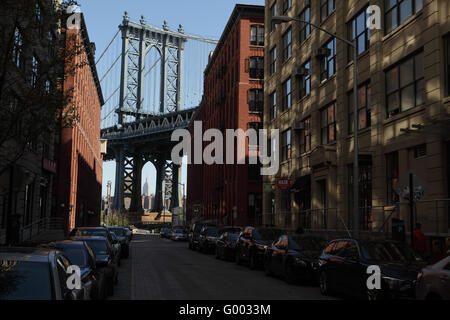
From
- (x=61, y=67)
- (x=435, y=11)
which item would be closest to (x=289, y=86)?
(x=435, y=11)

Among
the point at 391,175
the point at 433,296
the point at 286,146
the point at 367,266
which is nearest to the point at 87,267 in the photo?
the point at 367,266

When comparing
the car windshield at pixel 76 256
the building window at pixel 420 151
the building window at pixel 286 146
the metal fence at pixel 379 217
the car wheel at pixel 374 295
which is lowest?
the car wheel at pixel 374 295

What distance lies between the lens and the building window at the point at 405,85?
2123 centimetres

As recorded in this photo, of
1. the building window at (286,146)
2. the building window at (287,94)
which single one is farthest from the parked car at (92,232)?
the building window at (287,94)

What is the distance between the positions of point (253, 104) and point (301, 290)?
43672 mm

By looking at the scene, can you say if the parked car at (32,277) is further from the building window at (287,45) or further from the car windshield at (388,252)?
the building window at (287,45)

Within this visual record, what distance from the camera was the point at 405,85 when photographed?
878 inches

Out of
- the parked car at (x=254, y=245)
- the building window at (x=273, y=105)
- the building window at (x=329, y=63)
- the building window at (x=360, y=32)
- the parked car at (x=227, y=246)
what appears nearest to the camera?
the parked car at (x=254, y=245)

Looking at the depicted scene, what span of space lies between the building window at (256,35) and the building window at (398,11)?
34.2 m

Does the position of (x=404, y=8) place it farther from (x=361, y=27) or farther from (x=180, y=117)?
(x=180, y=117)

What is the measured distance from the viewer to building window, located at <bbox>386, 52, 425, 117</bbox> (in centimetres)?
2123

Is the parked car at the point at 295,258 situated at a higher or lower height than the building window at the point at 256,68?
lower

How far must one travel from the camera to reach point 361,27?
2706 cm

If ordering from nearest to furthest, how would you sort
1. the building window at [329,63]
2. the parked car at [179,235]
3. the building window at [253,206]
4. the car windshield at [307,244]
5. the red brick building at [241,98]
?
the car windshield at [307,244] → the building window at [329,63] → the building window at [253,206] → the red brick building at [241,98] → the parked car at [179,235]
